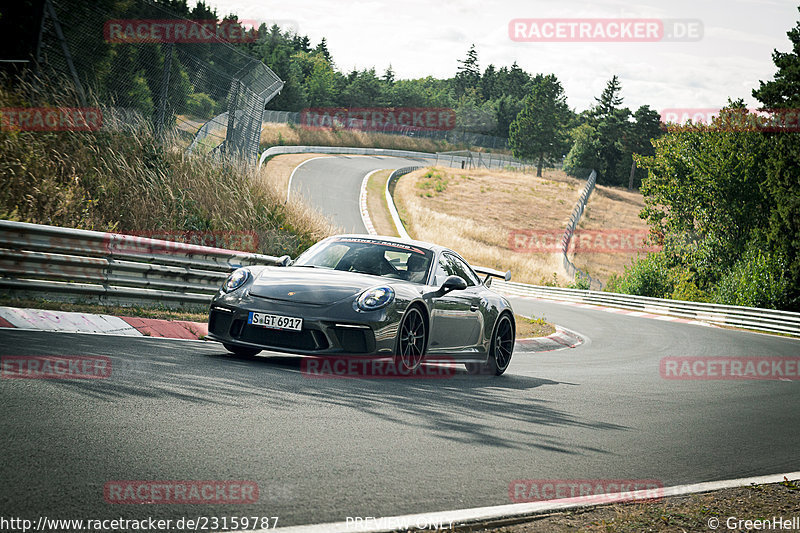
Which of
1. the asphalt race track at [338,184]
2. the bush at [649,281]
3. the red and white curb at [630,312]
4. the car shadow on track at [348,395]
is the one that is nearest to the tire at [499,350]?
the car shadow on track at [348,395]

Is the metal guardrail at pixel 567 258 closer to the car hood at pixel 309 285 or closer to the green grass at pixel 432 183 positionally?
the green grass at pixel 432 183

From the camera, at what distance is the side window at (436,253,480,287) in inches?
371

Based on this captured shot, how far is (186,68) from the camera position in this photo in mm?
14273

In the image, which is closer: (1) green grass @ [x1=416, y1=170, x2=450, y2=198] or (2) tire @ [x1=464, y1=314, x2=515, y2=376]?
(2) tire @ [x1=464, y1=314, x2=515, y2=376]

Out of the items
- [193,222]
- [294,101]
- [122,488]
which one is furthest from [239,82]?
[294,101]

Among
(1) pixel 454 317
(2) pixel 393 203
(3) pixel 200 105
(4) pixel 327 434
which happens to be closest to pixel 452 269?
(1) pixel 454 317

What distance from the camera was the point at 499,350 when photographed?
10.3 m

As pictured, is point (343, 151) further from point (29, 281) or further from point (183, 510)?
point (183, 510)

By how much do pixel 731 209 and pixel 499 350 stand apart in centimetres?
4310

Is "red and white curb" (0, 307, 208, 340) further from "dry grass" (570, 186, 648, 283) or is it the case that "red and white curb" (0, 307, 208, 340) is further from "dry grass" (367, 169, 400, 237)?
"dry grass" (570, 186, 648, 283)

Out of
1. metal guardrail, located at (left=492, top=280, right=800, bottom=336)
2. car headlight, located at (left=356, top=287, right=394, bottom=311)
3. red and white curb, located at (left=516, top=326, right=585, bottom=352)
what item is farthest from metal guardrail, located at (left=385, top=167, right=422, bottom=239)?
car headlight, located at (left=356, top=287, right=394, bottom=311)

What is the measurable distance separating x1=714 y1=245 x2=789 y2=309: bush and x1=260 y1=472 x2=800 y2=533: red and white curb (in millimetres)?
35357

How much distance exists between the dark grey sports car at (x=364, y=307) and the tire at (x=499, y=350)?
15mm

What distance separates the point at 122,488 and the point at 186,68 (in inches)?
461
